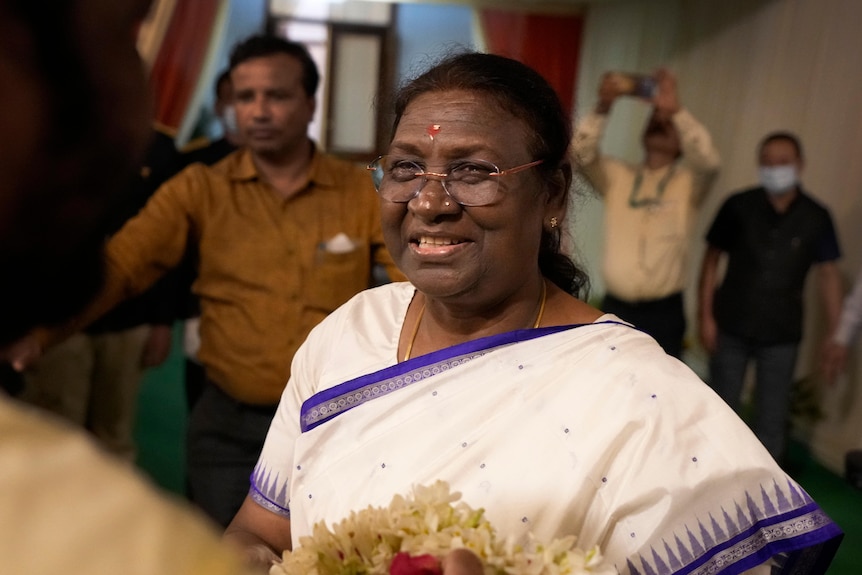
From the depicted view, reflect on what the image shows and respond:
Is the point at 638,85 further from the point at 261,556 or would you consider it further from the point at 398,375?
the point at 261,556

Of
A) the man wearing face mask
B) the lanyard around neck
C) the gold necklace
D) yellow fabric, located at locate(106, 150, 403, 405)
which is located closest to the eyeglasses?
the gold necklace

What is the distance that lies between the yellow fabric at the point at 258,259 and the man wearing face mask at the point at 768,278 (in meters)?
2.32

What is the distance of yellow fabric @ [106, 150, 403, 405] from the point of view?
96.3 inches

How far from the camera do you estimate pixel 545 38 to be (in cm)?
735

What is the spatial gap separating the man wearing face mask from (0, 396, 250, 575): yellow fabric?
3.96 m

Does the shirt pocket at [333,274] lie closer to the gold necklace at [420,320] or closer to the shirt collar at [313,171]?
the shirt collar at [313,171]

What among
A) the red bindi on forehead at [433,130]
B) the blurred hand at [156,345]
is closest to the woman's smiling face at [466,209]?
the red bindi on forehead at [433,130]

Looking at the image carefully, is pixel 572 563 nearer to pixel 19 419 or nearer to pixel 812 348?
pixel 19 419

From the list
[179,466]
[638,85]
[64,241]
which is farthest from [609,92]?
[64,241]

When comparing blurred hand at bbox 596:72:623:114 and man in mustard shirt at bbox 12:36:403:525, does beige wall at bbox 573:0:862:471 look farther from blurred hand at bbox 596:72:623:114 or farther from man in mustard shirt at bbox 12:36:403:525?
man in mustard shirt at bbox 12:36:403:525

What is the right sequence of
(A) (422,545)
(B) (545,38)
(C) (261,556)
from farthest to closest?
(B) (545,38), (C) (261,556), (A) (422,545)

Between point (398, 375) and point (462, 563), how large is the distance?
0.69 meters

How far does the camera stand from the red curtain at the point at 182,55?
22.0 feet

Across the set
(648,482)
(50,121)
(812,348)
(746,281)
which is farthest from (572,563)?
(812,348)
